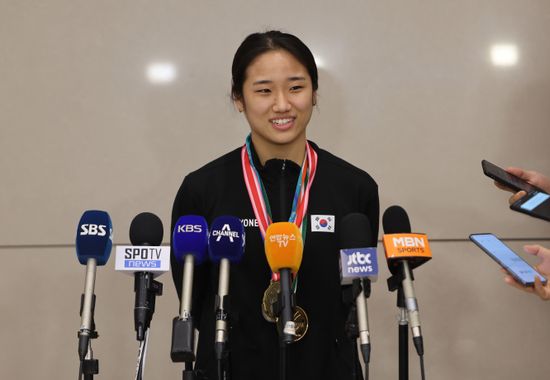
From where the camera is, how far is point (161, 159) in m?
3.24

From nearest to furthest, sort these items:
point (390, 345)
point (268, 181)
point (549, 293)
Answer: point (549, 293) < point (268, 181) < point (390, 345)

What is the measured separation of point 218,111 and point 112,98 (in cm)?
50

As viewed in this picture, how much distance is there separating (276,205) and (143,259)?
0.59m

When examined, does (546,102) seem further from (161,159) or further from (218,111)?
(161,159)

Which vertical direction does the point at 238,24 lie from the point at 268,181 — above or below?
above

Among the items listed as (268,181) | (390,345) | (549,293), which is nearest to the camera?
(549,293)

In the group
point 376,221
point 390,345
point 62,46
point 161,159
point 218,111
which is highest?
point 62,46

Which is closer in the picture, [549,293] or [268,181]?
[549,293]

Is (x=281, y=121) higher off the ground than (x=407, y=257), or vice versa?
(x=281, y=121)

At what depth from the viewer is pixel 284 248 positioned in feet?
5.24

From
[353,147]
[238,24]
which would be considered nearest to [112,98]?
[238,24]

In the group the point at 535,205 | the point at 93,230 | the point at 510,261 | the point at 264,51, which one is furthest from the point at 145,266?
the point at 535,205

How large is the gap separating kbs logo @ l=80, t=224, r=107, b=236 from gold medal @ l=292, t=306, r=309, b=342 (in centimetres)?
59

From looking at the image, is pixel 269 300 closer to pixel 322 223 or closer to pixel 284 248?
pixel 322 223
